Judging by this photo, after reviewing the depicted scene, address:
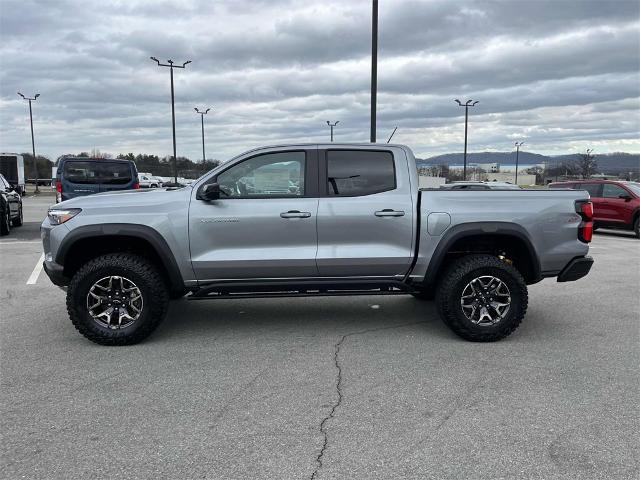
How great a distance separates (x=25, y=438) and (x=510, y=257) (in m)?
4.57

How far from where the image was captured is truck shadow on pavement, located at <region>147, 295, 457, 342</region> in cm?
554

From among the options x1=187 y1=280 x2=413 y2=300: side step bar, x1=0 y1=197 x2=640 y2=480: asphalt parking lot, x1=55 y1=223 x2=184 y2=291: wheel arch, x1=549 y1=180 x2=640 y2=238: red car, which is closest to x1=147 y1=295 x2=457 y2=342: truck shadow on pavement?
x1=0 y1=197 x2=640 y2=480: asphalt parking lot

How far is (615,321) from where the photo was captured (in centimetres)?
594

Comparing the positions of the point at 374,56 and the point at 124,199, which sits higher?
the point at 374,56

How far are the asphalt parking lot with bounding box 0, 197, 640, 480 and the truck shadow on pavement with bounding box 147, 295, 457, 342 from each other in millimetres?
39

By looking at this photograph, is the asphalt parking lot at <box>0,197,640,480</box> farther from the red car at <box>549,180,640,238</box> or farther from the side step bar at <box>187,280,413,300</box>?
the red car at <box>549,180,640,238</box>

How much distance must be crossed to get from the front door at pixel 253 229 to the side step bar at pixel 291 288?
0.29 feet

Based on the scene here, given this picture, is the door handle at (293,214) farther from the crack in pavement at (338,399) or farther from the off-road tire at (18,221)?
the off-road tire at (18,221)

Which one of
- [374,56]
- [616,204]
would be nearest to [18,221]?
[374,56]

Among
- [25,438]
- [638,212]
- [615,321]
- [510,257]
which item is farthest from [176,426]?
[638,212]

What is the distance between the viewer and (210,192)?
4949 millimetres

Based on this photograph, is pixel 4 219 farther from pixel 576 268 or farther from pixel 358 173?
pixel 576 268

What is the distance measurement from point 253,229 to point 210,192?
1.68 feet

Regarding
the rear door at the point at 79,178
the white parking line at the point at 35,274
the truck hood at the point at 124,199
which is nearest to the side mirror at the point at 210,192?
the truck hood at the point at 124,199
